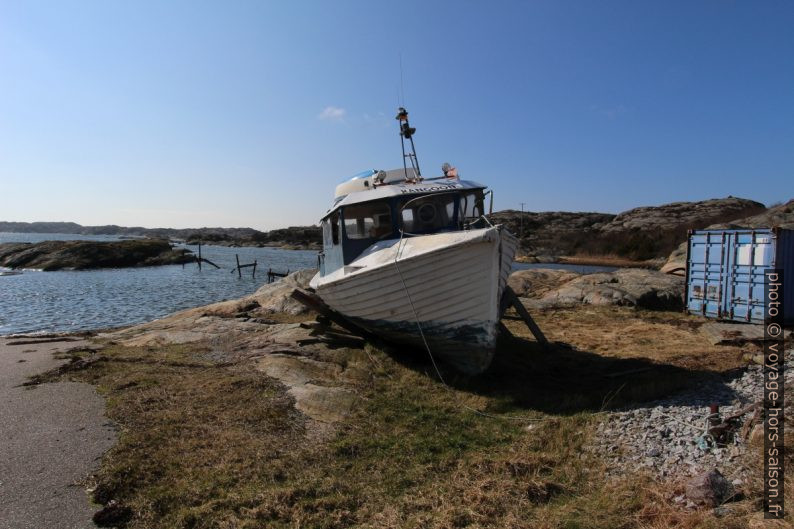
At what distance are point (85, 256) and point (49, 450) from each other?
2492 inches

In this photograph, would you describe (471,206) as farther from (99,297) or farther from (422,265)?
(99,297)

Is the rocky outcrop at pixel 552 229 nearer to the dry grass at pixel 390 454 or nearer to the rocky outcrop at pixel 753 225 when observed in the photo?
the rocky outcrop at pixel 753 225

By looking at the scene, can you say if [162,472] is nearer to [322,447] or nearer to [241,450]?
[241,450]

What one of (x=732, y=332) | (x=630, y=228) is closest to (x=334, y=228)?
(x=732, y=332)

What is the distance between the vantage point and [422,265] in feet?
25.1

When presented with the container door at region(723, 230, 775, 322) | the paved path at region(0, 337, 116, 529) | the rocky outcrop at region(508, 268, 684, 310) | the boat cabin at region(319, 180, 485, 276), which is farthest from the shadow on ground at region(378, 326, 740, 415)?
the rocky outcrop at region(508, 268, 684, 310)

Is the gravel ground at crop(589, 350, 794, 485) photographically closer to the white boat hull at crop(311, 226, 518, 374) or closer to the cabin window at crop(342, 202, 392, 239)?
the white boat hull at crop(311, 226, 518, 374)

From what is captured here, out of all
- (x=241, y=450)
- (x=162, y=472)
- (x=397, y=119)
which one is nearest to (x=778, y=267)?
(x=397, y=119)

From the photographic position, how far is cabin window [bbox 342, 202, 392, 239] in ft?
31.2

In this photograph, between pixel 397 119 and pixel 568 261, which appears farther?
pixel 568 261

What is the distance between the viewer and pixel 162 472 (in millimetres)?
4617

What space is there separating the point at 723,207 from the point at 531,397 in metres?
95.5

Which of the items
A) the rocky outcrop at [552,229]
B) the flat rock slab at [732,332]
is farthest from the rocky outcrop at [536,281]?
the rocky outcrop at [552,229]

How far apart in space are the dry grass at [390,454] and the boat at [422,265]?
874 mm
